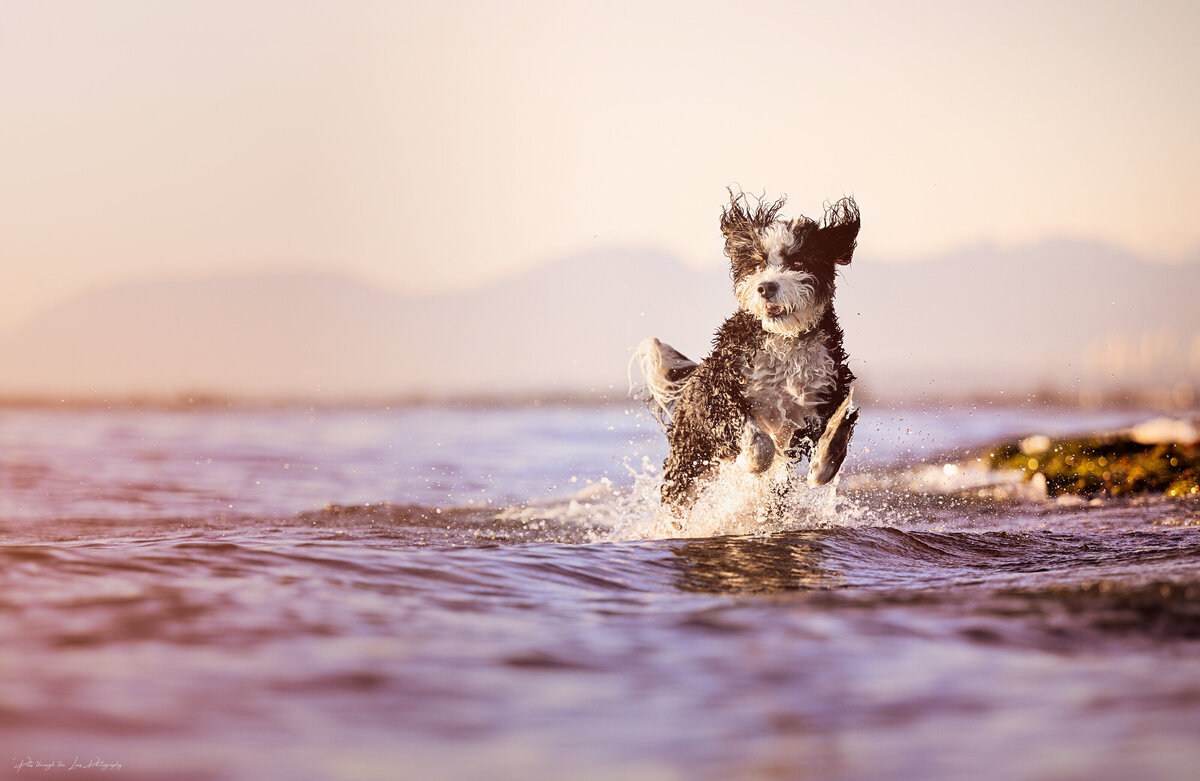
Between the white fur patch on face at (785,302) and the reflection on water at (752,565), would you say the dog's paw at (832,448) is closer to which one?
the white fur patch on face at (785,302)

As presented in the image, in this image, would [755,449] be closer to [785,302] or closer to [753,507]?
[753,507]

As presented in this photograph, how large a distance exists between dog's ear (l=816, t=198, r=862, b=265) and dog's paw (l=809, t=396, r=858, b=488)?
3.36 feet

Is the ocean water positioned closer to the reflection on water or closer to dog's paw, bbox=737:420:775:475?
the reflection on water

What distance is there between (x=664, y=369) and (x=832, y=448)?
1.41 meters

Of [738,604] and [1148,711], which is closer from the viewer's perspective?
[1148,711]

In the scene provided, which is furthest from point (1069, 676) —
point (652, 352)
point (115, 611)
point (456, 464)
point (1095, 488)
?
point (456, 464)

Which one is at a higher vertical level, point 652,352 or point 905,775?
point 652,352

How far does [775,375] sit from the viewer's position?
257 inches

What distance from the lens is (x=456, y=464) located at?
13156 millimetres

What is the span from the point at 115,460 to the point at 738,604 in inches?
445

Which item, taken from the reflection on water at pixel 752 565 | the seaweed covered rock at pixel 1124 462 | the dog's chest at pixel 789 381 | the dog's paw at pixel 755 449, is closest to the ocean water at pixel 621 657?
the reflection on water at pixel 752 565

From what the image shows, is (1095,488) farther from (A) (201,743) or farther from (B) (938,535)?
(A) (201,743)

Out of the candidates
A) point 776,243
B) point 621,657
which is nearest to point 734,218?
point 776,243

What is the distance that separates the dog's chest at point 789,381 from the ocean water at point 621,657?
55 centimetres
